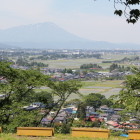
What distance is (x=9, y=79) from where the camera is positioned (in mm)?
9312

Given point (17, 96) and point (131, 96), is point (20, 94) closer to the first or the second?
point (17, 96)

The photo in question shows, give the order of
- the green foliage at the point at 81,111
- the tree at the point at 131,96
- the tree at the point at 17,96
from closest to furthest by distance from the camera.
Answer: the tree at the point at 131,96 → the tree at the point at 17,96 → the green foliage at the point at 81,111

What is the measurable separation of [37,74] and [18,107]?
2.15 meters

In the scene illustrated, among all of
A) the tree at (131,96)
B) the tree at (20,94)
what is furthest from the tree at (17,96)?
the tree at (131,96)

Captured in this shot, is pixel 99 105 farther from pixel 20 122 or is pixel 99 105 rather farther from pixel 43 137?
pixel 43 137

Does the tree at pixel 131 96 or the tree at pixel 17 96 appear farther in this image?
the tree at pixel 17 96

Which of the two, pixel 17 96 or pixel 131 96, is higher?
pixel 131 96

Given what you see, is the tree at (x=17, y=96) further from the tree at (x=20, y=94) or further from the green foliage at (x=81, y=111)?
the green foliage at (x=81, y=111)

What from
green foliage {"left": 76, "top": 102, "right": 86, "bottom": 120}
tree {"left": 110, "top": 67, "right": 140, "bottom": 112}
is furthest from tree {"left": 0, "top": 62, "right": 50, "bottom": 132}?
green foliage {"left": 76, "top": 102, "right": 86, "bottom": 120}

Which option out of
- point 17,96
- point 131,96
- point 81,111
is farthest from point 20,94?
point 81,111

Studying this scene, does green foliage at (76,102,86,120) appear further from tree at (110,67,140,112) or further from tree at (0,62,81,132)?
tree at (110,67,140,112)

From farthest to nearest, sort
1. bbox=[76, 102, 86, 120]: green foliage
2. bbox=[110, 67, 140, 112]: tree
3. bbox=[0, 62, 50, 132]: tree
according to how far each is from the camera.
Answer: bbox=[76, 102, 86, 120]: green foliage < bbox=[0, 62, 50, 132]: tree < bbox=[110, 67, 140, 112]: tree

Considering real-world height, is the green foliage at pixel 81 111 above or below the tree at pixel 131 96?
below

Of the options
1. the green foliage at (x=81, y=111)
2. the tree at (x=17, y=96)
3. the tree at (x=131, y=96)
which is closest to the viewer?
the tree at (x=131, y=96)
